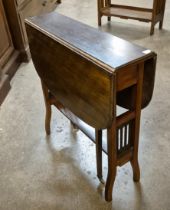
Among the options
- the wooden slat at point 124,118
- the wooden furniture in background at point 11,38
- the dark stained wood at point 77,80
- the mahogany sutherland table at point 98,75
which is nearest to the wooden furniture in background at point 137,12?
the wooden furniture in background at point 11,38

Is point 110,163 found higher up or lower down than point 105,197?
higher up

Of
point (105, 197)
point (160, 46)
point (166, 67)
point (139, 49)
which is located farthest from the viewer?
point (160, 46)

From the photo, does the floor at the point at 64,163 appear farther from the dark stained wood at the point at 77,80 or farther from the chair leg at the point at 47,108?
the dark stained wood at the point at 77,80

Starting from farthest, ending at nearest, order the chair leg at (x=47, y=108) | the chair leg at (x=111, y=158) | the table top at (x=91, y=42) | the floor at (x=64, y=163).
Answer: the chair leg at (x=47, y=108) → the floor at (x=64, y=163) → the chair leg at (x=111, y=158) → the table top at (x=91, y=42)

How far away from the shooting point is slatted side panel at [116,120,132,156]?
136 centimetres

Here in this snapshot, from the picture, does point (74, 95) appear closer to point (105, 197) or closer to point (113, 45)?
point (113, 45)

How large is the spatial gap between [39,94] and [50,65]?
1085 mm

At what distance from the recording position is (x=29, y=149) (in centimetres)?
194

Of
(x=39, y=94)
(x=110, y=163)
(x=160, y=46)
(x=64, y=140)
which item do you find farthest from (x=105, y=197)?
(x=160, y=46)

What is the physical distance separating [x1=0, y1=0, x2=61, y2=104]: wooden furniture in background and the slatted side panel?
4.59ft

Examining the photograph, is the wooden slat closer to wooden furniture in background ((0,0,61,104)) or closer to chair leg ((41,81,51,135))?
chair leg ((41,81,51,135))

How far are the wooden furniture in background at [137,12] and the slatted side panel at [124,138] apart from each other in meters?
2.24

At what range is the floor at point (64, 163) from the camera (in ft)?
5.20

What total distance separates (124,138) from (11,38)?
6.41 feet
